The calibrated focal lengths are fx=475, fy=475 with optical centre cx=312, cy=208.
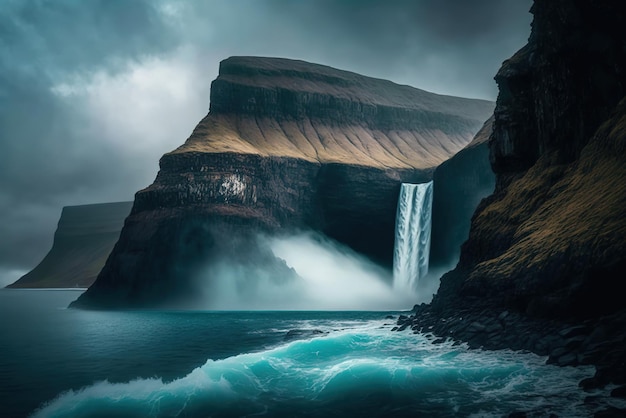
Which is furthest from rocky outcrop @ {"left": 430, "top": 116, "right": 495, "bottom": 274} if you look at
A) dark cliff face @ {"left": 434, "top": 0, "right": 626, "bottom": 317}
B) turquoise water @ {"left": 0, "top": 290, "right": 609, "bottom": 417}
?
turquoise water @ {"left": 0, "top": 290, "right": 609, "bottom": 417}

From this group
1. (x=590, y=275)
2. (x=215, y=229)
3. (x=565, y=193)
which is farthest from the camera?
(x=215, y=229)

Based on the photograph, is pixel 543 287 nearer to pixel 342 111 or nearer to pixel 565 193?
pixel 565 193

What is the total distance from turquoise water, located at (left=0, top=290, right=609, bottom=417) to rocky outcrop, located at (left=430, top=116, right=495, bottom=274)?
187 ft

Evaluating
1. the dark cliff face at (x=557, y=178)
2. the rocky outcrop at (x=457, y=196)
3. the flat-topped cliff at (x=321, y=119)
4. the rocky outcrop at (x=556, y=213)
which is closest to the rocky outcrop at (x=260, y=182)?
the flat-topped cliff at (x=321, y=119)

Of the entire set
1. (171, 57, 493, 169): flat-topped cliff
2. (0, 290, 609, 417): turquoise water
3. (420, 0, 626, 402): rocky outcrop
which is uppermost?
(171, 57, 493, 169): flat-topped cliff

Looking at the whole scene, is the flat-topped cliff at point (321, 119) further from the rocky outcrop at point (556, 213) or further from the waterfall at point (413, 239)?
the rocky outcrop at point (556, 213)

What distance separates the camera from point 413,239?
9388 cm

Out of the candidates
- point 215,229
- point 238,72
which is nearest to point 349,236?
point 215,229

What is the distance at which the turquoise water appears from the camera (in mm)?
17359

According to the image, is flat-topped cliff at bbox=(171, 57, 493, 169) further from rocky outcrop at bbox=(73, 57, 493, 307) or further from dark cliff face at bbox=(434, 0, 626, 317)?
dark cliff face at bbox=(434, 0, 626, 317)

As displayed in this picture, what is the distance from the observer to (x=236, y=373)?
2416cm

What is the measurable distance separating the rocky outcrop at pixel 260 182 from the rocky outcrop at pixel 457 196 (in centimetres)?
1530

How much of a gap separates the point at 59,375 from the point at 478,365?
844 inches

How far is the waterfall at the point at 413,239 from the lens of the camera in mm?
90694
